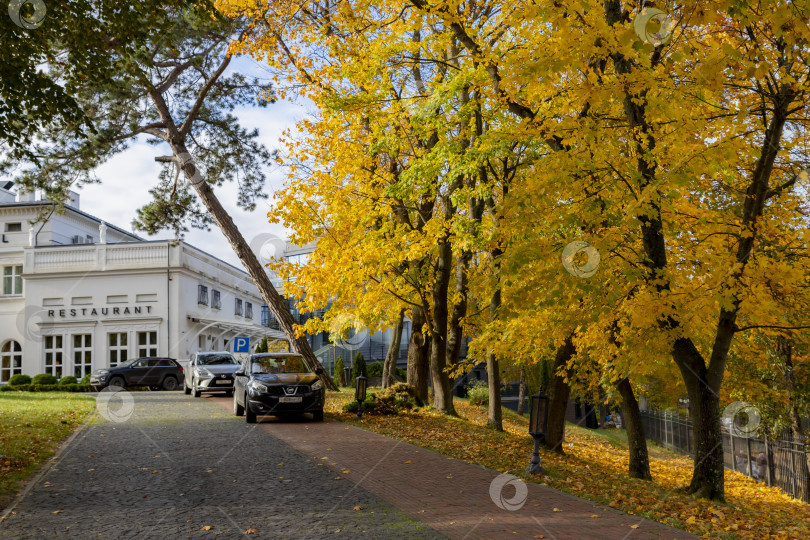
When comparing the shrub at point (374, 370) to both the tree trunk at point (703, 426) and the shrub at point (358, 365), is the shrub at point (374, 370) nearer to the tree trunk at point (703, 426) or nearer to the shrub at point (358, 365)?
the shrub at point (358, 365)

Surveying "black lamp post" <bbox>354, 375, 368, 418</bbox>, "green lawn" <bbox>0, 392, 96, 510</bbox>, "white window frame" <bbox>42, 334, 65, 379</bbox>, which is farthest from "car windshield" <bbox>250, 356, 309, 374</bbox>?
"white window frame" <bbox>42, 334, 65, 379</bbox>

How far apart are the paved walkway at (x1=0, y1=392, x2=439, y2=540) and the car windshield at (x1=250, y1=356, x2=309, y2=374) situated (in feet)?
13.5

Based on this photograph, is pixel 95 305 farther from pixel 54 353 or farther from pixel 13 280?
pixel 13 280

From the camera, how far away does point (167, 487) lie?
888cm

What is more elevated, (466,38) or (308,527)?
(466,38)

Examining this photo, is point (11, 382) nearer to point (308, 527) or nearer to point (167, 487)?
point (167, 487)

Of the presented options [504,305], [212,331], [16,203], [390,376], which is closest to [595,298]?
[504,305]

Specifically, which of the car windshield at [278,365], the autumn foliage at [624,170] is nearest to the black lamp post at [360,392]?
the car windshield at [278,365]

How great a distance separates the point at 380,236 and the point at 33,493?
11.9 m

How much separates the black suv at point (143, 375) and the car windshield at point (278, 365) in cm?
1877

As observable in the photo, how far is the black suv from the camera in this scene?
33.7 m

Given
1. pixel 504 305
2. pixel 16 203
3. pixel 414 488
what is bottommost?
pixel 414 488

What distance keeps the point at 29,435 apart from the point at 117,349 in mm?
29799

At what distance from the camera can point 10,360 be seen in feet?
140
